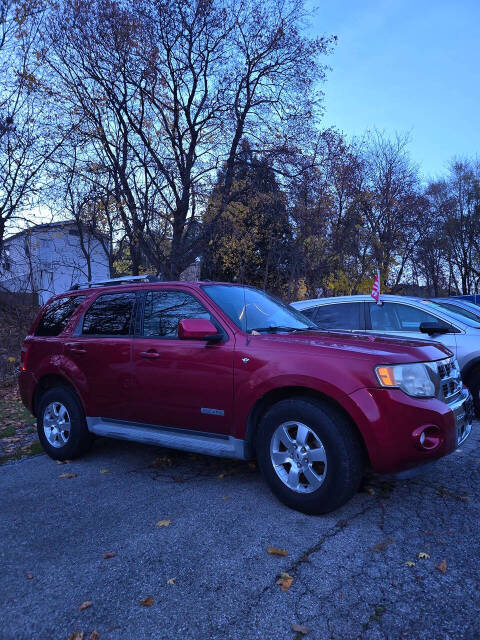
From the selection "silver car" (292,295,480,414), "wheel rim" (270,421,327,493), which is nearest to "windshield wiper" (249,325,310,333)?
"wheel rim" (270,421,327,493)

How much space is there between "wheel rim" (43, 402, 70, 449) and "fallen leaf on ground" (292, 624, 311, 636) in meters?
3.51

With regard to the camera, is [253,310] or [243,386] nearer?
[243,386]

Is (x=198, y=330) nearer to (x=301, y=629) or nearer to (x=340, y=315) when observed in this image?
(x=301, y=629)

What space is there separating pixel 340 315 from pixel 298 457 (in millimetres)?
4402

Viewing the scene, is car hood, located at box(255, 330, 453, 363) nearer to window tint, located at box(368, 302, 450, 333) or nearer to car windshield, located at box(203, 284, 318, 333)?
car windshield, located at box(203, 284, 318, 333)

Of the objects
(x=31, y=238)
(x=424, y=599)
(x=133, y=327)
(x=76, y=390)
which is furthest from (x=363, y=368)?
(x=31, y=238)

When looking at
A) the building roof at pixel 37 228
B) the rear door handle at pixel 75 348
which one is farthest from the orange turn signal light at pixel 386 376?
the building roof at pixel 37 228

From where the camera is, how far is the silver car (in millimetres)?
6568

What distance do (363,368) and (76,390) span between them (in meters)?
3.14

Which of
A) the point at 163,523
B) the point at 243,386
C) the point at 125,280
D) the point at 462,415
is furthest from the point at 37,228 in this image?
the point at 462,415

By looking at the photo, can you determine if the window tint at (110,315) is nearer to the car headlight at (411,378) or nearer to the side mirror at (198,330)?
the side mirror at (198,330)

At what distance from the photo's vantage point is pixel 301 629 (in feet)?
7.55

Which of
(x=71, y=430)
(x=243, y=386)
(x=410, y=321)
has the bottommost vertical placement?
(x=71, y=430)

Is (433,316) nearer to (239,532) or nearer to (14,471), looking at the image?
(239,532)
